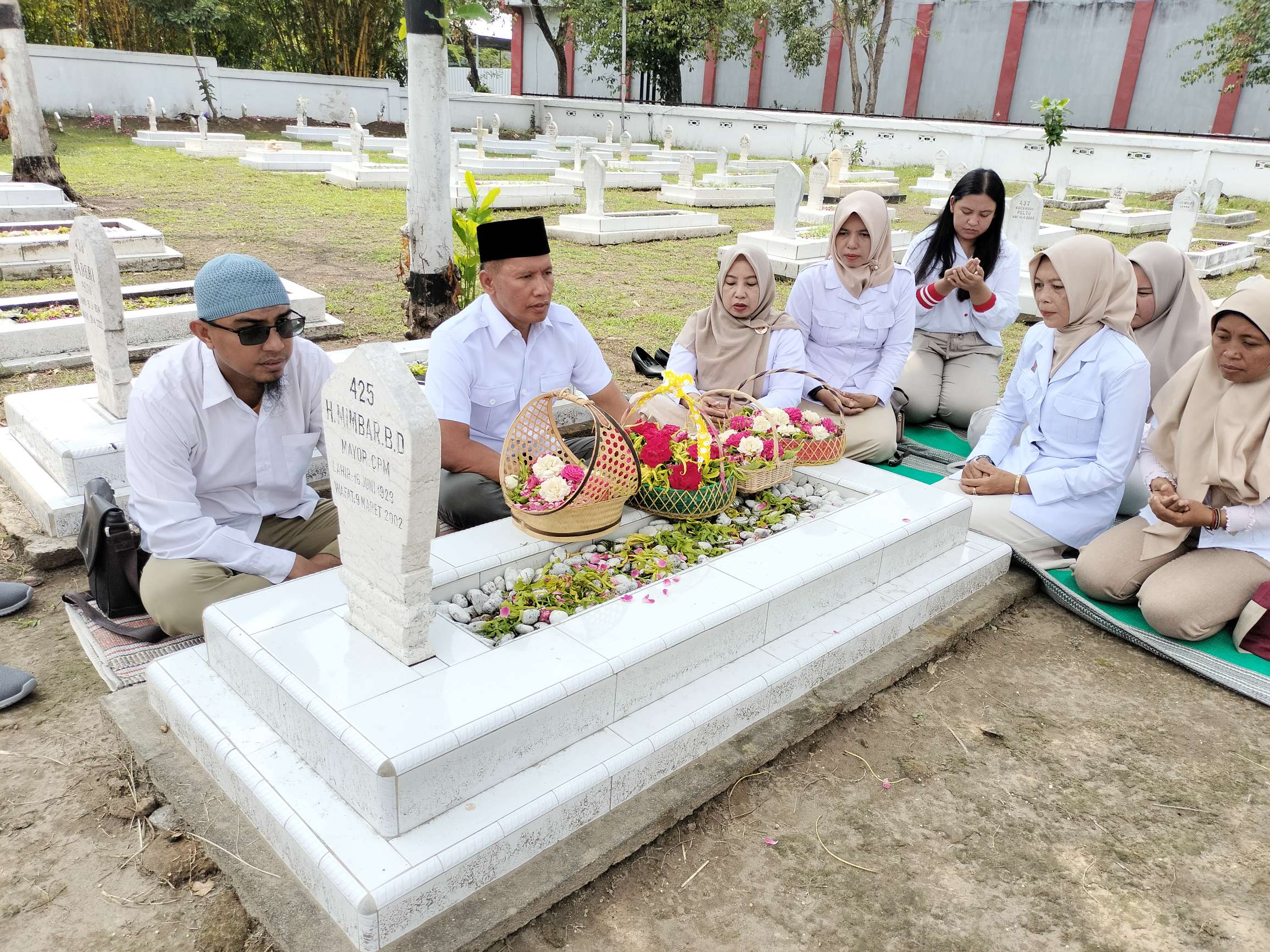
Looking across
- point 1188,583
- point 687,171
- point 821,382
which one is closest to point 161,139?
point 687,171

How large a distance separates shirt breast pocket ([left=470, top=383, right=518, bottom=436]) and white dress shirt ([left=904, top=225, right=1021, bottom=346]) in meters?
2.76

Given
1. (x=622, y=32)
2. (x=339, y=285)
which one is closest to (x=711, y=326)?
(x=339, y=285)

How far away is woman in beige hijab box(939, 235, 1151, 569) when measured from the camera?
3707mm

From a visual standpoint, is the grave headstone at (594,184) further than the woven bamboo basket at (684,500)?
Yes

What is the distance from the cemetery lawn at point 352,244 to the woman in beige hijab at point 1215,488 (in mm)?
3213

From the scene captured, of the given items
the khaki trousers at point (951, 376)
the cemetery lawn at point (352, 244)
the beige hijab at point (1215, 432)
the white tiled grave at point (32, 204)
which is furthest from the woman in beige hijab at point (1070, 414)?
the white tiled grave at point (32, 204)

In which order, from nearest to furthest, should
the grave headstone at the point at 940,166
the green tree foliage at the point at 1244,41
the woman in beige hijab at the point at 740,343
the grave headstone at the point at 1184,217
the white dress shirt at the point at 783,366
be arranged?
the woman in beige hijab at the point at 740,343 → the white dress shirt at the point at 783,366 → the grave headstone at the point at 1184,217 → the green tree foliage at the point at 1244,41 → the grave headstone at the point at 940,166

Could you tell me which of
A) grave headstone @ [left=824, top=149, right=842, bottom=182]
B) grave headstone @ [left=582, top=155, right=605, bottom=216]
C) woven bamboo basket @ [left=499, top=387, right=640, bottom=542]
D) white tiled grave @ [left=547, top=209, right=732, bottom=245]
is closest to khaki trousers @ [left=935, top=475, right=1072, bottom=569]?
woven bamboo basket @ [left=499, top=387, right=640, bottom=542]

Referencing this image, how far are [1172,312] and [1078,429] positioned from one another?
104 cm

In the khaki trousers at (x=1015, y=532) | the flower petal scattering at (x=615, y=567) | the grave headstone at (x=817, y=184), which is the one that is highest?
the grave headstone at (x=817, y=184)

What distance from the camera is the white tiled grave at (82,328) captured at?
19.1ft

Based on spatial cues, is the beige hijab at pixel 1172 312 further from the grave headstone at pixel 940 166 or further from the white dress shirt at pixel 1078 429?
the grave headstone at pixel 940 166

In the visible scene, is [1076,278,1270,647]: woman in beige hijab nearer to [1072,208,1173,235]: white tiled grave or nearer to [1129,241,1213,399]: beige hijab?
[1129,241,1213,399]: beige hijab

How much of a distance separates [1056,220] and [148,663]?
16.7 metres
